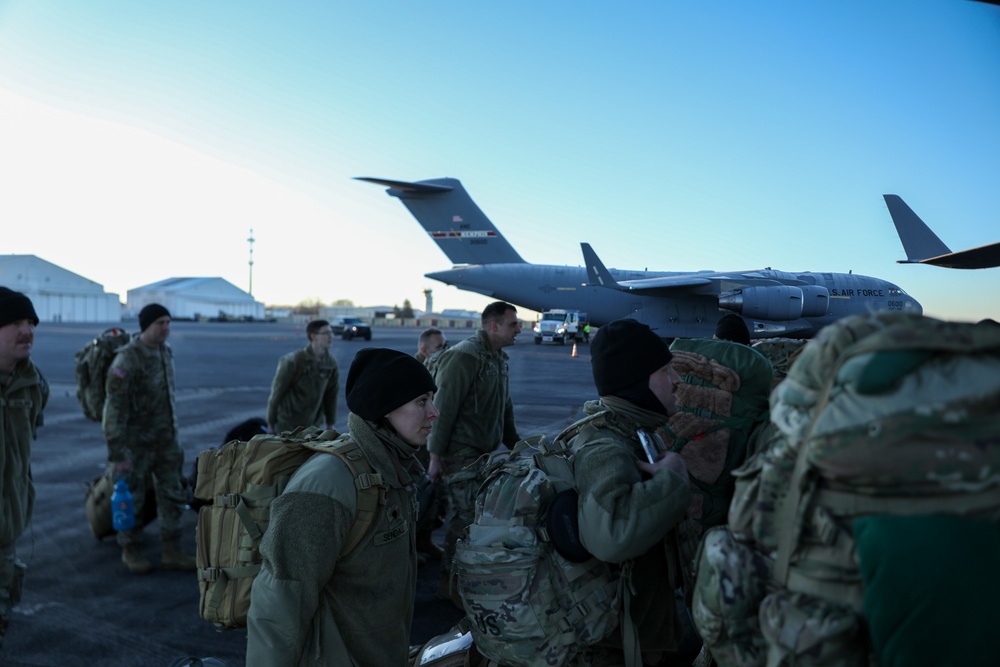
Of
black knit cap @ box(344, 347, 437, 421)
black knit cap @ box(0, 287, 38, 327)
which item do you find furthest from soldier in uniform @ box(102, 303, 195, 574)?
black knit cap @ box(344, 347, 437, 421)

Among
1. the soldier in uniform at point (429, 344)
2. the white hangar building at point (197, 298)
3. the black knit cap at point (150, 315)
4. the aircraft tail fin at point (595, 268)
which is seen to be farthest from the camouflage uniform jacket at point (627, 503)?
the white hangar building at point (197, 298)

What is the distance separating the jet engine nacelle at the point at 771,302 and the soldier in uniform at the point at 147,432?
15418 millimetres

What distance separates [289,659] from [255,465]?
0.62m

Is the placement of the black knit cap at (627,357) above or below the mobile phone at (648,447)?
above

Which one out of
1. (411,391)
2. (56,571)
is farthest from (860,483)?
(56,571)

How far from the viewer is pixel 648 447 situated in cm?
219

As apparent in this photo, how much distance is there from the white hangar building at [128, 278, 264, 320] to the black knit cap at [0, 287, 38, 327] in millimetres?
95391

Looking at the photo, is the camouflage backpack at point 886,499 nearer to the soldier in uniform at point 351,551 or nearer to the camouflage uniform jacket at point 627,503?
the camouflage uniform jacket at point 627,503

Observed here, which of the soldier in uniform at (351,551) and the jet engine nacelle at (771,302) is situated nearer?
the soldier in uniform at (351,551)

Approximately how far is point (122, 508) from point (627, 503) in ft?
16.9

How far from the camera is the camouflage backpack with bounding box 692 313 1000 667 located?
108 centimetres

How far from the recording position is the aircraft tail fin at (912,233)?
7227mm

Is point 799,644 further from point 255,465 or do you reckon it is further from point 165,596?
point 165,596

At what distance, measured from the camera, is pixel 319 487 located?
6.83ft
